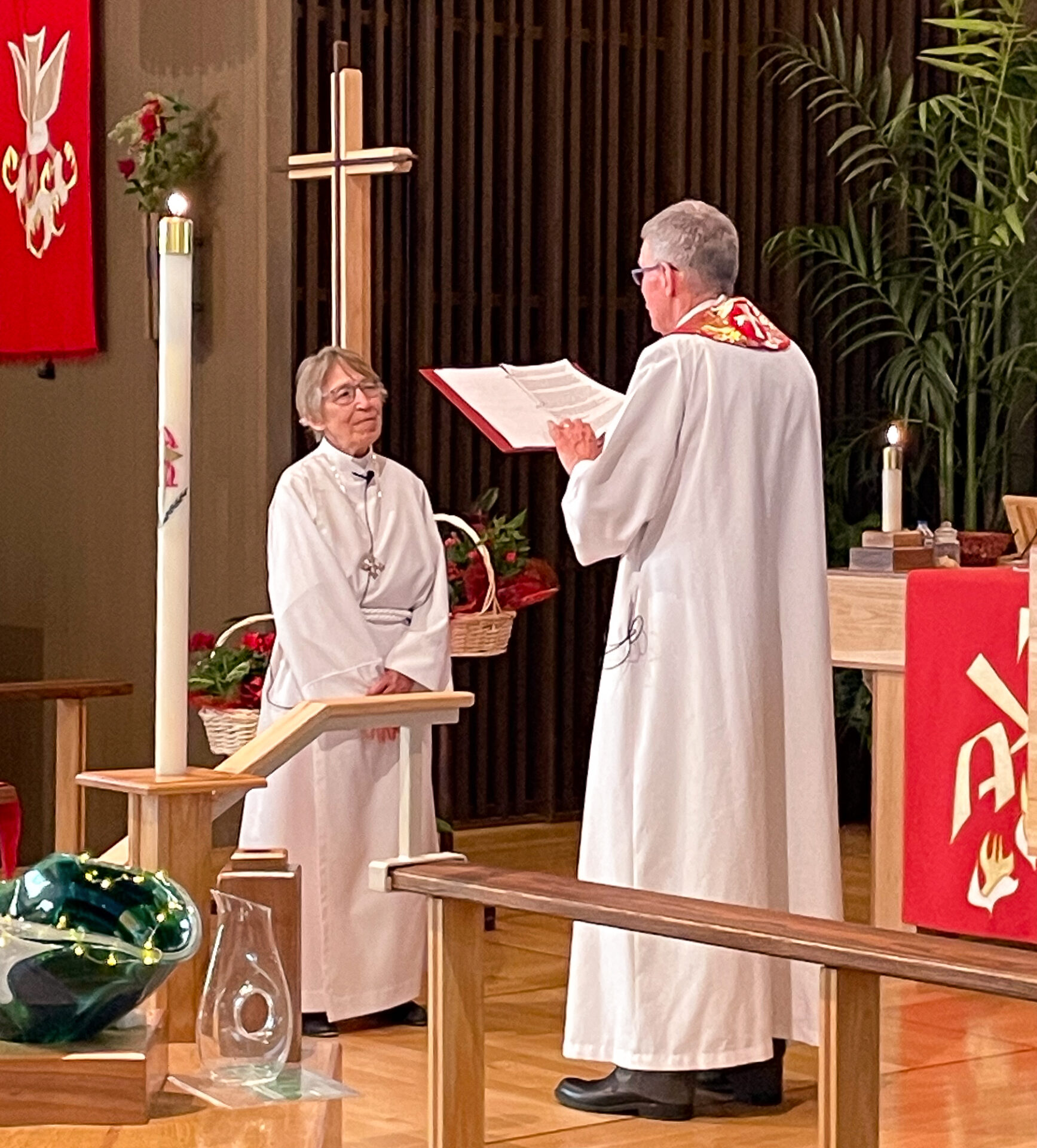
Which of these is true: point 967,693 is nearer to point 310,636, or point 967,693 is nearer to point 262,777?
point 310,636

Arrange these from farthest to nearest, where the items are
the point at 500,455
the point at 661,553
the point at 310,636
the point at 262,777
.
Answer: the point at 500,455
the point at 310,636
the point at 661,553
the point at 262,777

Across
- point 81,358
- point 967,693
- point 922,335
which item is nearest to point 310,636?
point 967,693

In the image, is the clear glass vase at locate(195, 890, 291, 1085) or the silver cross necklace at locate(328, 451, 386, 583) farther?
the silver cross necklace at locate(328, 451, 386, 583)

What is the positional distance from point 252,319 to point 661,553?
3.20 metres

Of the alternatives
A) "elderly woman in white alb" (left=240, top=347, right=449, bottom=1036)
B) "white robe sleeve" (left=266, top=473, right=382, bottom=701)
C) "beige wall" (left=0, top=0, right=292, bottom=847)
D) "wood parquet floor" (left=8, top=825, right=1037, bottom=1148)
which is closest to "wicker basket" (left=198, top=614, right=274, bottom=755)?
"elderly woman in white alb" (left=240, top=347, right=449, bottom=1036)

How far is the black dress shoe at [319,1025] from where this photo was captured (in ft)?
18.2

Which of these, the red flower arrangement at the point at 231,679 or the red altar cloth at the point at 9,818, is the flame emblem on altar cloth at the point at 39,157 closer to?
the red flower arrangement at the point at 231,679

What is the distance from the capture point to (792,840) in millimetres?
4750

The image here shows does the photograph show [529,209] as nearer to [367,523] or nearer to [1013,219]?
[1013,219]

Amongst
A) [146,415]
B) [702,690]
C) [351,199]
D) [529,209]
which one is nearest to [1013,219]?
[529,209]

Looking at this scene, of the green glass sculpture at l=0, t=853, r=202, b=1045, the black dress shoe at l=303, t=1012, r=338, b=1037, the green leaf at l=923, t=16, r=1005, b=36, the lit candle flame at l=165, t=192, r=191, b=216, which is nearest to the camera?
the green glass sculpture at l=0, t=853, r=202, b=1045

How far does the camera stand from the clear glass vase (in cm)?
203

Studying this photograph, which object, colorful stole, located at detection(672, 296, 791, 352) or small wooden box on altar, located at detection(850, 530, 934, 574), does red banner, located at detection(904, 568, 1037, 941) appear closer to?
small wooden box on altar, located at detection(850, 530, 934, 574)

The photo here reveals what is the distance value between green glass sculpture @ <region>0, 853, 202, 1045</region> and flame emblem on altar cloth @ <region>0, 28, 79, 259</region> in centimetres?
667
